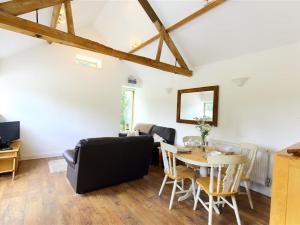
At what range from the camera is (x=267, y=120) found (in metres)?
3.19

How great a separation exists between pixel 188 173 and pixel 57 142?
160 inches

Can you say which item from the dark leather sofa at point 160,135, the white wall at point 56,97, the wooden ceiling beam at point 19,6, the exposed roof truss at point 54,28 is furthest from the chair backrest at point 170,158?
the white wall at point 56,97

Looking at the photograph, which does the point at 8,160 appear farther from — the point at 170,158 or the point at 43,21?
the point at 170,158

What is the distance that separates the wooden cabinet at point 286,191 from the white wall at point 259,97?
6.91 feet

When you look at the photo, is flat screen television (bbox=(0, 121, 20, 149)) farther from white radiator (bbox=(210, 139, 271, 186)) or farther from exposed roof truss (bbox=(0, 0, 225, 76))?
white radiator (bbox=(210, 139, 271, 186))

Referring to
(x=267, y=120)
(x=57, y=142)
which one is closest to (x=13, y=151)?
(x=57, y=142)

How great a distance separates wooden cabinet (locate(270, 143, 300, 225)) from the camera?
3.81 feet

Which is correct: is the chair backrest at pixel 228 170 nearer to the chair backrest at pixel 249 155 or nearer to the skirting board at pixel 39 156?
the chair backrest at pixel 249 155

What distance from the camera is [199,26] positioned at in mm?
3582

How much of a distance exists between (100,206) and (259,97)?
324cm

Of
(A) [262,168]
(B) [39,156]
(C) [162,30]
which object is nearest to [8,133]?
(B) [39,156]

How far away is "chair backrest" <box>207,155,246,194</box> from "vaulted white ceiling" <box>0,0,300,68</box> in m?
2.18

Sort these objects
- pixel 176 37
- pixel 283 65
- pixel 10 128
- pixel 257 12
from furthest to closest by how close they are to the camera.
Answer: pixel 176 37 → pixel 10 128 → pixel 283 65 → pixel 257 12

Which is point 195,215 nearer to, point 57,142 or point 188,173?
point 188,173
